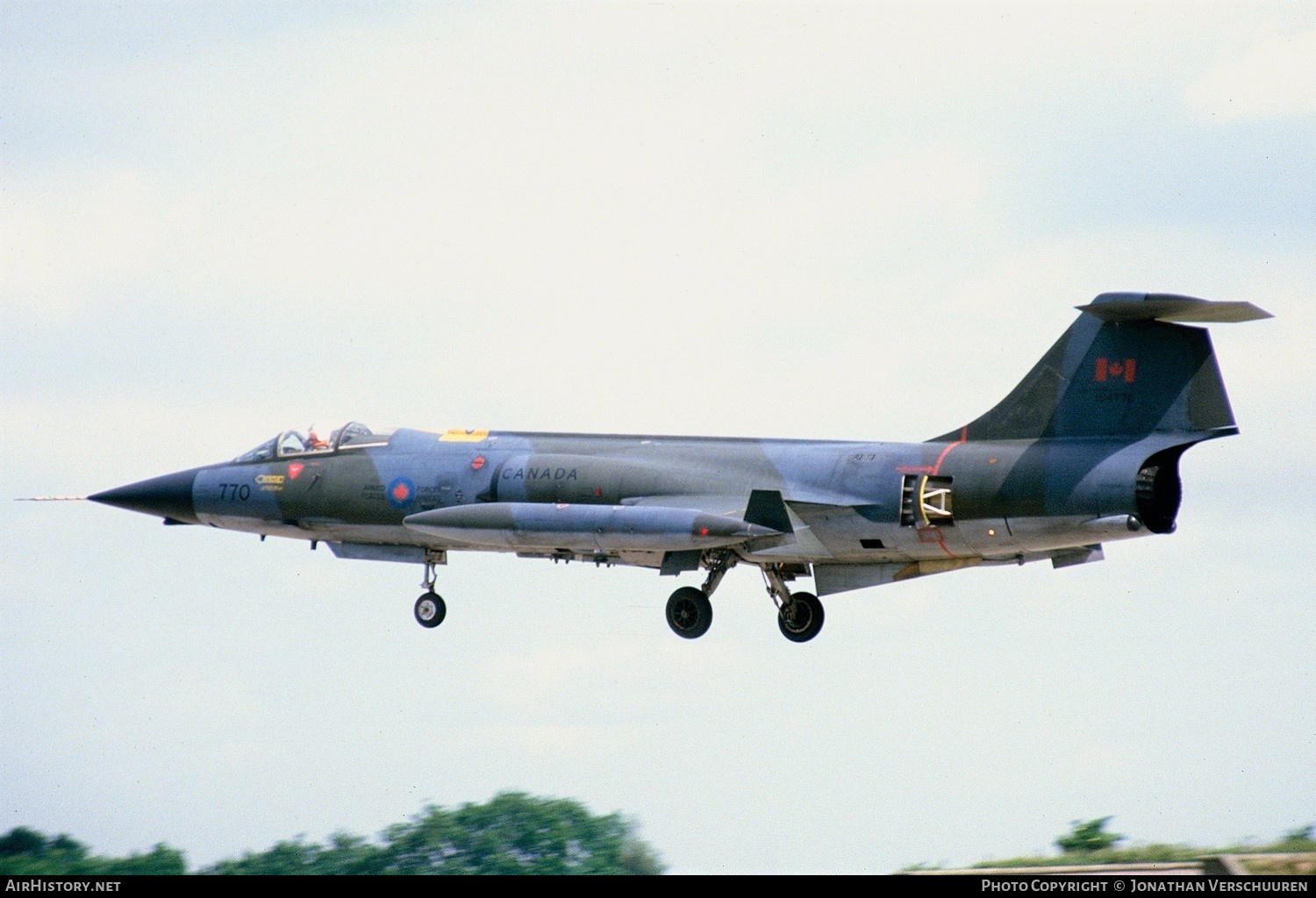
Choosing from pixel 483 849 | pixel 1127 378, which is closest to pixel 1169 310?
pixel 1127 378

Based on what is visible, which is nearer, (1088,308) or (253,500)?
(1088,308)

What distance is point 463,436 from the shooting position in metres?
25.5

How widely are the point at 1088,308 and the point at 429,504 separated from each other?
30.6ft

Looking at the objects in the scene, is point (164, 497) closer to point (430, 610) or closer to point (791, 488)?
point (430, 610)

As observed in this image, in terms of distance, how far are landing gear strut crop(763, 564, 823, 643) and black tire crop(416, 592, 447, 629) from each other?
467 centimetres

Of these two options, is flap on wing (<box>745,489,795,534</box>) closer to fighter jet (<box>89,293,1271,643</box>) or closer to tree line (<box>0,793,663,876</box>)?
fighter jet (<box>89,293,1271,643</box>)

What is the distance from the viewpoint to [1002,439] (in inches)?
859

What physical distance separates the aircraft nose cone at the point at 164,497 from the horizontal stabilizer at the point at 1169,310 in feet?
44.2

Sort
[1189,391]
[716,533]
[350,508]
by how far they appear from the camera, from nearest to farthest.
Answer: [1189,391]
[716,533]
[350,508]

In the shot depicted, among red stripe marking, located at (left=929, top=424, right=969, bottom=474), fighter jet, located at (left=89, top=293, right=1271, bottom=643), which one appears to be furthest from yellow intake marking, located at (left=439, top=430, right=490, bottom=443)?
red stripe marking, located at (left=929, top=424, right=969, bottom=474)
